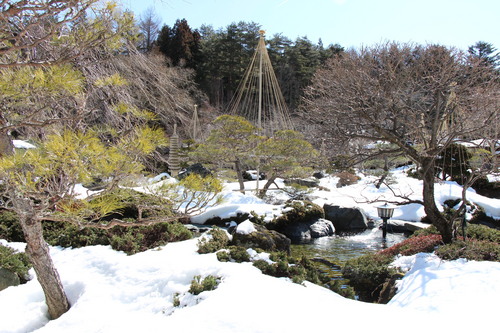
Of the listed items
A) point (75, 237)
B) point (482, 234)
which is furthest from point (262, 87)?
point (75, 237)

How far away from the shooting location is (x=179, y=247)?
4.84m

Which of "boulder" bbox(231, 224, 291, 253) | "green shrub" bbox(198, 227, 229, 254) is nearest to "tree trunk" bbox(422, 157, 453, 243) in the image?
"boulder" bbox(231, 224, 291, 253)

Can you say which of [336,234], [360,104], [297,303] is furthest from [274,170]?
[297,303]

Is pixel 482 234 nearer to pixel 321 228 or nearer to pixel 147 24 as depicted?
pixel 321 228

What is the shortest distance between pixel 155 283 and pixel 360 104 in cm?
417

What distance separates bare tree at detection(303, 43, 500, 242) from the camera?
513 cm

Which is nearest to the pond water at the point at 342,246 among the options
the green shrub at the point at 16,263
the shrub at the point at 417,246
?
the shrub at the point at 417,246

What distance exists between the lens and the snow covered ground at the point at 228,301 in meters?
2.69

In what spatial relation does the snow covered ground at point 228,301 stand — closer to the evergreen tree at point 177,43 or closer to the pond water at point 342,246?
the pond water at point 342,246

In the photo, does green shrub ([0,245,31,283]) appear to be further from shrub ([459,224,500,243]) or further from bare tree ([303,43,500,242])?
shrub ([459,224,500,243])

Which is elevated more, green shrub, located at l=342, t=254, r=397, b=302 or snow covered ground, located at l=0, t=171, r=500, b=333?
snow covered ground, located at l=0, t=171, r=500, b=333

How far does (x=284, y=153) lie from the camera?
10.3 metres

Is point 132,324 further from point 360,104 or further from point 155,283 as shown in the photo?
point 360,104

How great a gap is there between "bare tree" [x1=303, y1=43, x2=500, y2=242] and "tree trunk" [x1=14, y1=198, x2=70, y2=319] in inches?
177
